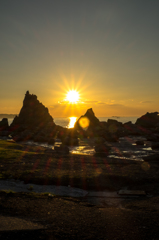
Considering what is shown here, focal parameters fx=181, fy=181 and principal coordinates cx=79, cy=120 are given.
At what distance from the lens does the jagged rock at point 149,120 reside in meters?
109

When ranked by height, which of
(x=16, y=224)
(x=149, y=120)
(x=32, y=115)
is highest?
(x=32, y=115)

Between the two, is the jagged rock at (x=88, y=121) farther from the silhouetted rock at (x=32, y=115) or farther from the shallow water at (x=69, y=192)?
the shallow water at (x=69, y=192)

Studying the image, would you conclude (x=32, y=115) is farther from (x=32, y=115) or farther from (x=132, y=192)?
(x=132, y=192)

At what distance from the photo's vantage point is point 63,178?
18812 mm

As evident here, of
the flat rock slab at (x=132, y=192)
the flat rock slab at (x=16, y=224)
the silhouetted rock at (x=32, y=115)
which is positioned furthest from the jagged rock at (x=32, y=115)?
the flat rock slab at (x=16, y=224)

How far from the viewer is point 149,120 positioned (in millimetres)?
112688

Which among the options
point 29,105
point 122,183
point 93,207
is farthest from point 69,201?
point 29,105

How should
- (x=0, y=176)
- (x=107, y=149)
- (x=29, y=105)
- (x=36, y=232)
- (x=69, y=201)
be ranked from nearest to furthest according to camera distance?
1. (x=36, y=232)
2. (x=69, y=201)
3. (x=0, y=176)
4. (x=107, y=149)
5. (x=29, y=105)

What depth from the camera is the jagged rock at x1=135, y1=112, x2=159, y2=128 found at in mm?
109438

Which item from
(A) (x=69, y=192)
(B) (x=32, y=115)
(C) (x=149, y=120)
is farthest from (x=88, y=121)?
(A) (x=69, y=192)

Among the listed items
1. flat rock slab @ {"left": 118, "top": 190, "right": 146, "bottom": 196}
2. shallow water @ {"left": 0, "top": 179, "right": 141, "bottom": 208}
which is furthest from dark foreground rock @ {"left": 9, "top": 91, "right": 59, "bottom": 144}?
flat rock slab @ {"left": 118, "top": 190, "right": 146, "bottom": 196}

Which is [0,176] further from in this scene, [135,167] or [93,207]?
[135,167]

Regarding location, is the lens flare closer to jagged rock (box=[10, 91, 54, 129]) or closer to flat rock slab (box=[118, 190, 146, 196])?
jagged rock (box=[10, 91, 54, 129])

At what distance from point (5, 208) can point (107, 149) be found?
105ft
